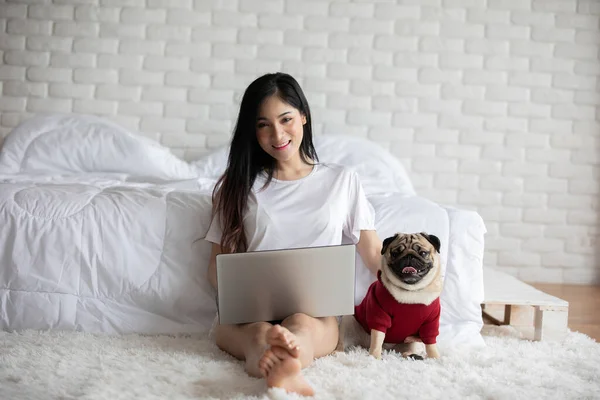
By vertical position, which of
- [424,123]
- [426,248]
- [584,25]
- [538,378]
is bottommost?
[538,378]

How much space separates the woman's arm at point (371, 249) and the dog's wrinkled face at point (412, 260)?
5.5 inches

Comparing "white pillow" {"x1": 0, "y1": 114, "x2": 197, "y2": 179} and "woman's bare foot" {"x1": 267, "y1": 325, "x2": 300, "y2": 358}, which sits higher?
"white pillow" {"x1": 0, "y1": 114, "x2": 197, "y2": 179}

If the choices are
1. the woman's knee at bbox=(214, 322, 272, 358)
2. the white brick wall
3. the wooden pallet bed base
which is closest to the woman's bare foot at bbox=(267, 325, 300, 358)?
the woman's knee at bbox=(214, 322, 272, 358)

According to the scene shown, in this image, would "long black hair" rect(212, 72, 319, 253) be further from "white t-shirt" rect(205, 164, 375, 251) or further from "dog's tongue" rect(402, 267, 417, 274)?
"dog's tongue" rect(402, 267, 417, 274)

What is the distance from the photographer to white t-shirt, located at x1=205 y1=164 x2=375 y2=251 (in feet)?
5.21

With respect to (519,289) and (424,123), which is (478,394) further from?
(424,123)

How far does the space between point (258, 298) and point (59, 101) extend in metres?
2.15

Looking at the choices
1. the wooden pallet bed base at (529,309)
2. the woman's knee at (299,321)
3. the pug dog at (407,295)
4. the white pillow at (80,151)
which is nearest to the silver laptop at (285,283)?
the woman's knee at (299,321)

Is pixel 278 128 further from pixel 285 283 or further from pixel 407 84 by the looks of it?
pixel 407 84

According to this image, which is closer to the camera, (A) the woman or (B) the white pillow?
(A) the woman

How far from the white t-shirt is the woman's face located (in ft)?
0.33

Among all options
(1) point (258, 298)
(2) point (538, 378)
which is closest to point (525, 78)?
(2) point (538, 378)

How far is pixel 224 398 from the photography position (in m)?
1.21

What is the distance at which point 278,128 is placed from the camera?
62.7 inches
